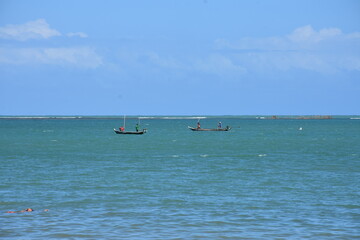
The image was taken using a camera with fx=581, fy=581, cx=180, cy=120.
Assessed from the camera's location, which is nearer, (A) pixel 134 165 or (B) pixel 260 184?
(B) pixel 260 184

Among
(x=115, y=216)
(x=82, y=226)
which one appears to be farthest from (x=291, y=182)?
(x=82, y=226)

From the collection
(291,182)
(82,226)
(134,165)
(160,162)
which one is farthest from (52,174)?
(82,226)

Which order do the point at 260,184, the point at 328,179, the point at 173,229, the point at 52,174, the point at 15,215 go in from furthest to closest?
the point at 52,174
the point at 328,179
the point at 260,184
the point at 15,215
the point at 173,229

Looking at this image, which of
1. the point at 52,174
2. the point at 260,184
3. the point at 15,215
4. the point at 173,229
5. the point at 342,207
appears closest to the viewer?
the point at 173,229

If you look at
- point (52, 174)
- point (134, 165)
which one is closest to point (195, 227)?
point (52, 174)

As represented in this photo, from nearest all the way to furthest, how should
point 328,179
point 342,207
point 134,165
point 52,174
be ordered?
point 342,207
point 328,179
point 52,174
point 134,165

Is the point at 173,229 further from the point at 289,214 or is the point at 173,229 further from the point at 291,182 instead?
the point at 291,182

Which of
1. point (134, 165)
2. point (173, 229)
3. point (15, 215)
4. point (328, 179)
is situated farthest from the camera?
point (134, 165)

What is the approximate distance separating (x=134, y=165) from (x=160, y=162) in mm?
3448

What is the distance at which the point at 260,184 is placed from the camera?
110ft

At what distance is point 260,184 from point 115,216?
40.8ft

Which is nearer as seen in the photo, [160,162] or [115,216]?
[115,216]

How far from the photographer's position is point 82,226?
69.6 ft

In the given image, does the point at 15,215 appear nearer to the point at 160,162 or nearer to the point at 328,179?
the point at 328,179
